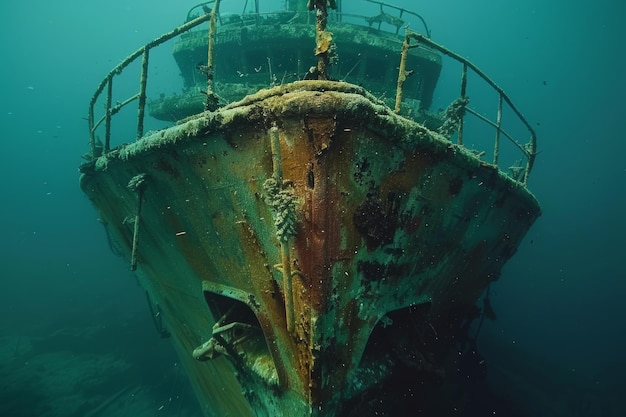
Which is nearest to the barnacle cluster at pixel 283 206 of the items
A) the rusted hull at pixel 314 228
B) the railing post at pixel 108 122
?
the rusted hull at pixel 314 228

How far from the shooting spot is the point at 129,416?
9.99m

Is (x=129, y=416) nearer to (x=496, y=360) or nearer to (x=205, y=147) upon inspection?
(x=205, y=147)

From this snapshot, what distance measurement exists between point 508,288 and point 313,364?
35210 millimetres

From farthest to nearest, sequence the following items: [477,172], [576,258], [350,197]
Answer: [576,258] < [477,172] < [350,197]

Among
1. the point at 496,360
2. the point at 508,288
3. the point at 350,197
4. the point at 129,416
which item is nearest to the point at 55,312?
the point at 129,416

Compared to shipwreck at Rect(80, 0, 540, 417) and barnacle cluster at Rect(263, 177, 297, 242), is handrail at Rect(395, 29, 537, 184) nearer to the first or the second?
shipwreck at Rect(80, 0, 540, 417)

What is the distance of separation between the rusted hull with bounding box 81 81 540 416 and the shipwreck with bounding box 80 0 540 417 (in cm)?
1

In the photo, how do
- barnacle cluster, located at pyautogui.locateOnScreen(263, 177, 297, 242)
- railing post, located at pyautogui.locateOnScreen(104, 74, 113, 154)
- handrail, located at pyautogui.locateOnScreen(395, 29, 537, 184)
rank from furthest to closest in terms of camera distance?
railing post, located at pyautogui.locateOnScreen(104, 74, 113, 154) < handrail, located at pyautogui.locateOnScreen(395, 29, 537, 184) < barnacle cluster, located at pyautogui.locateOnScreen(263, 177, 297, 242)

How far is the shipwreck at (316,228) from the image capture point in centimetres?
218

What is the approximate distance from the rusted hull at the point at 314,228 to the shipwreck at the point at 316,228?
0.01m

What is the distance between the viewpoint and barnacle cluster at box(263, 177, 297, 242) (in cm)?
215

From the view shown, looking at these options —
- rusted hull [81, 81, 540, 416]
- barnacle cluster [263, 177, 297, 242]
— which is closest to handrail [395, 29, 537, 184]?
rusted hull [81, 81, 540, 416]

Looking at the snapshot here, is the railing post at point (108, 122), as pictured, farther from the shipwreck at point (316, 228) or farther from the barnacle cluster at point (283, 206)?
the barnacle cluster at point (283, 206)

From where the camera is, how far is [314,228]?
2.23 metres
